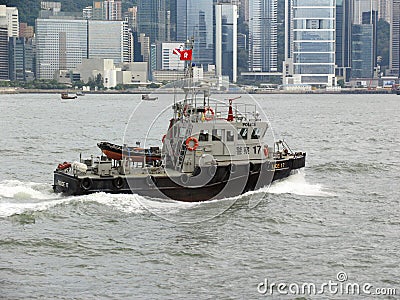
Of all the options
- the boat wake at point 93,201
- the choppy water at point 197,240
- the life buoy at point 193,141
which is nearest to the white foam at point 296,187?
the choppy water at point 197,240

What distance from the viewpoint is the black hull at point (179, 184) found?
34.9 meters

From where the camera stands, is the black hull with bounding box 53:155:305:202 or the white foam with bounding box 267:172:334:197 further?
the white foam with bounding box 267:172:334:197

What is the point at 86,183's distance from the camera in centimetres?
3481

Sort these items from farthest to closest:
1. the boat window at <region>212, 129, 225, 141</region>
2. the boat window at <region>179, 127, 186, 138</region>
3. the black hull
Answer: the boat window at <region>212, 129, 225, 141</region> → the boat window at <region>179, 127, 186, 138</region> → the black hull

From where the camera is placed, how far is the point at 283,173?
41.1 metres

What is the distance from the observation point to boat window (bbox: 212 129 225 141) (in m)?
36.9

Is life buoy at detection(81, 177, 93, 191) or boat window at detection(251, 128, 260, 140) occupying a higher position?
boat window at detection(251, 128, 260, 140)

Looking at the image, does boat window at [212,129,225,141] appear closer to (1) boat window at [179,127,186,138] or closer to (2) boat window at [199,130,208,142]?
(2) boat window at [199,130,208,142]

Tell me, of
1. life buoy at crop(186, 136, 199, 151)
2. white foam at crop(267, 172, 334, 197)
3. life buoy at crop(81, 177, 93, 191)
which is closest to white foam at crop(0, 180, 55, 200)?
life buoy at crop(81, 177, 93, 191)

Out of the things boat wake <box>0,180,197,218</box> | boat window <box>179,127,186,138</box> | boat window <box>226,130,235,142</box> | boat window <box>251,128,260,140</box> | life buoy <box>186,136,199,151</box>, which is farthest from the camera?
boat window <box>251,128,260,140</box>

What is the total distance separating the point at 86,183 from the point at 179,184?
11.4ft

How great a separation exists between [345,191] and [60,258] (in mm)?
17166

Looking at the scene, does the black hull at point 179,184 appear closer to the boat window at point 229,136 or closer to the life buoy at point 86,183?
the life buoy at point 86,183

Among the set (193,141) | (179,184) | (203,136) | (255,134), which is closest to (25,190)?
(179,184)
